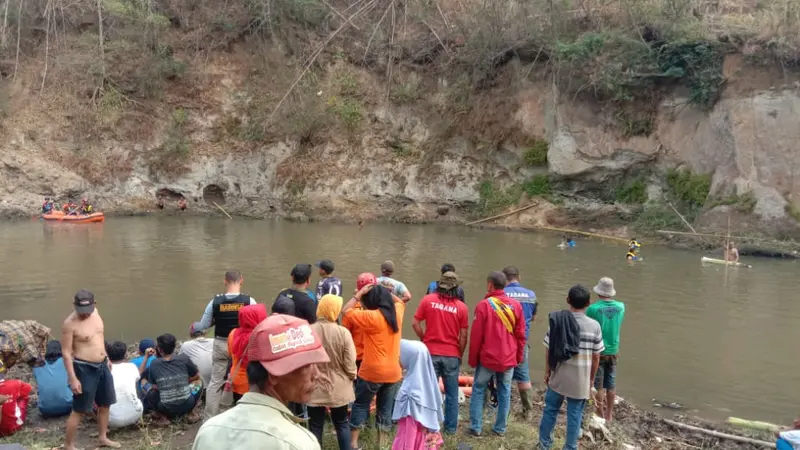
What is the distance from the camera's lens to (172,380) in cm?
590

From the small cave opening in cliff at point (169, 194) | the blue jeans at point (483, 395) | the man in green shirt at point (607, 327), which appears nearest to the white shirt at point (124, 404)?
the blue jeans at point (483, 395)

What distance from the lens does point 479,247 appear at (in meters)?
21.9

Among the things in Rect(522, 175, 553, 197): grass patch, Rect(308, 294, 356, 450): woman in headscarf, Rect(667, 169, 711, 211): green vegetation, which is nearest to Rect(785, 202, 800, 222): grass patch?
Rect(667, 169, 711, 211): green vegetation

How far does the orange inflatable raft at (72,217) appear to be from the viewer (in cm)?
2491

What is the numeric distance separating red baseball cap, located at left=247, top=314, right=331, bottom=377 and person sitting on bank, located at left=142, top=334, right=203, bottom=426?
4061mm

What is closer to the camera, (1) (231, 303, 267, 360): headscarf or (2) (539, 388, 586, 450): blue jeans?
(1) (231, 303, 267, 360): headscarf

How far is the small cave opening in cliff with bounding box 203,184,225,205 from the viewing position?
31953 millimetres

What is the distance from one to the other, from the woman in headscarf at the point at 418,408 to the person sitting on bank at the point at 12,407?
3.62 meters

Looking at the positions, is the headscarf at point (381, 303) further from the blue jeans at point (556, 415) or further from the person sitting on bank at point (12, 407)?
the person sitting on bank at point (12, 407)

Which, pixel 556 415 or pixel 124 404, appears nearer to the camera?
pixel 556 415

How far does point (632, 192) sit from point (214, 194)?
20.6 m

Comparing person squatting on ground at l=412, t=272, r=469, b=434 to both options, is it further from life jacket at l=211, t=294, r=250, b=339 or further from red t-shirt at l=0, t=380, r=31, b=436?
red t-shirt at l=0, t=380, r=31, b=436

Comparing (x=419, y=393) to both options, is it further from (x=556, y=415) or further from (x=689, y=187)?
(x=689, y=187)

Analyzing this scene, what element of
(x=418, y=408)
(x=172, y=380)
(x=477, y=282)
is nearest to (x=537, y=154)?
(x=477, y=282)
